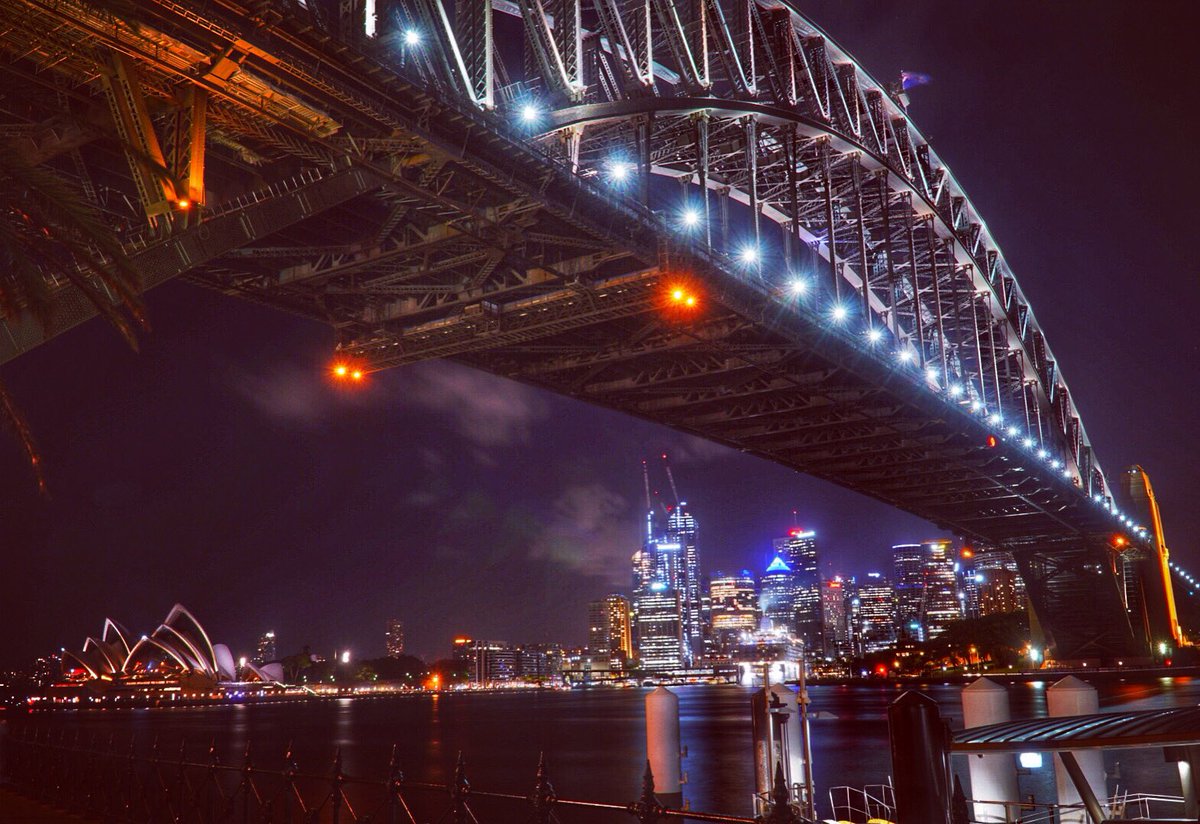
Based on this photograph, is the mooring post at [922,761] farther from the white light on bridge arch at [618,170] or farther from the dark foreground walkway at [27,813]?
the white light on bridge arch at [618,170]

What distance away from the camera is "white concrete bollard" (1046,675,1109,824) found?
15.5 metres

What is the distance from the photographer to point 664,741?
23141mm

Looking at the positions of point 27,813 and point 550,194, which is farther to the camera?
point 550,194

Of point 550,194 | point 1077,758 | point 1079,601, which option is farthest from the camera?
point 1079,601

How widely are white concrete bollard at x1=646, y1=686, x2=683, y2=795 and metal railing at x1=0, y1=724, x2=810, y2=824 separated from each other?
47.4 inches

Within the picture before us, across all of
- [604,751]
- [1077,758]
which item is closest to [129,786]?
[1077,758]

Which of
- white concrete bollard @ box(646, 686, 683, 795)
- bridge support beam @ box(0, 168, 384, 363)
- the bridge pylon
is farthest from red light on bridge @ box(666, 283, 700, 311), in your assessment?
the bridge pylon

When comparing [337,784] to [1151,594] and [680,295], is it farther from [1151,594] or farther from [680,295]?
[1151,594]

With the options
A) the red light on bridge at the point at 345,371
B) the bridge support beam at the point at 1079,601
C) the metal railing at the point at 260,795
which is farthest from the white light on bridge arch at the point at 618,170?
the bridge support beam at the point at 1079,601

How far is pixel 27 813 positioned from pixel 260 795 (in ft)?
14.6

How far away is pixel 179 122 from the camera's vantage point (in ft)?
50.8

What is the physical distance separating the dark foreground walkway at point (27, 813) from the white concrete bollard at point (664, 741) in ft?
37.0

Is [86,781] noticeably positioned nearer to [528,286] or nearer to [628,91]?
[528,286]

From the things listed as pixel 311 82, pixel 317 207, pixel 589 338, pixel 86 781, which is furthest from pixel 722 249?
pixel 86 781
